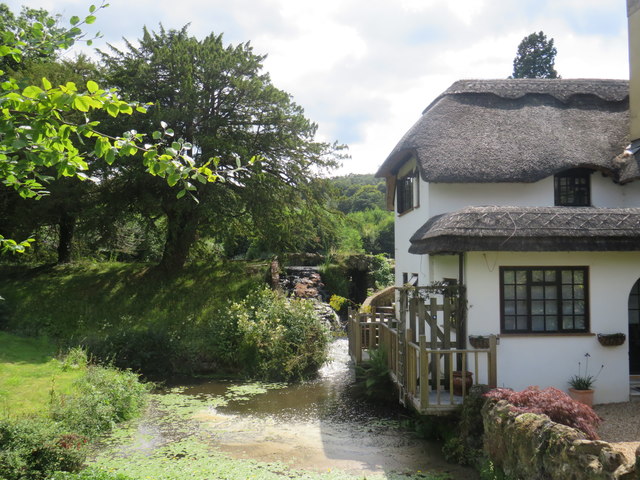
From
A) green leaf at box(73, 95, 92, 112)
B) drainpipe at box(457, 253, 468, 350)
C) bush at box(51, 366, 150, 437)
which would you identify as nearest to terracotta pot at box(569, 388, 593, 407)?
drainpipe at box(457, 253, 468, 350)

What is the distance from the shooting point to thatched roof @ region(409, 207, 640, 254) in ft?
30.3

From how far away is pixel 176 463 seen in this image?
7.99 metres

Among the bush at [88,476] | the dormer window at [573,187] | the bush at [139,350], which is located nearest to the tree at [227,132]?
the bush at [139,350]

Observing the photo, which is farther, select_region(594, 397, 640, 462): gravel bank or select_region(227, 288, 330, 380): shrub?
select_region(227, 288, 330, 380): shrub

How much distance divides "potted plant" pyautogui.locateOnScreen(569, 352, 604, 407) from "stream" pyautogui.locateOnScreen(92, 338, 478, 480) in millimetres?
2692

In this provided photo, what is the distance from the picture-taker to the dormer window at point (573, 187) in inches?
496

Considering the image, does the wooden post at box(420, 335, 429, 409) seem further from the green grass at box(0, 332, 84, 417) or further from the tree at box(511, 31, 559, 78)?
the tree at box(511, 31, 559, 78)

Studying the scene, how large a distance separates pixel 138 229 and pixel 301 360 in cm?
1865

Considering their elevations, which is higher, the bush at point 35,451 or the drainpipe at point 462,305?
the drainpipe at point 462,305

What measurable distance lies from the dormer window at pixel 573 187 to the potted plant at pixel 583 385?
13.9 feet

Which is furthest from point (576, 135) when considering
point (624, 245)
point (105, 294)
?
point (105, 294)

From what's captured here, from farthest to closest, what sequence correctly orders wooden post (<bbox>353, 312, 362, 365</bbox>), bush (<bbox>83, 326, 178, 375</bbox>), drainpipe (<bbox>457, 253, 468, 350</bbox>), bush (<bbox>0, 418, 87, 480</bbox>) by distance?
bush (<bbox>83, 326, 178, 375</bbox>) < wooden post (<bbox>353, 312, 362, 365</bbox>) < drainpipe (<bbox>457, 253, 468, 350</bbox>) < bush (<bbox>0, 418, 87, 480</bbox>)

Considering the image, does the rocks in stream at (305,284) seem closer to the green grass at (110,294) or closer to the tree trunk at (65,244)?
the green grass at (110,294)

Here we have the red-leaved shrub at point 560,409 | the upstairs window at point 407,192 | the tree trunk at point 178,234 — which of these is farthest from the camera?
the tree trunk at point 178,234
